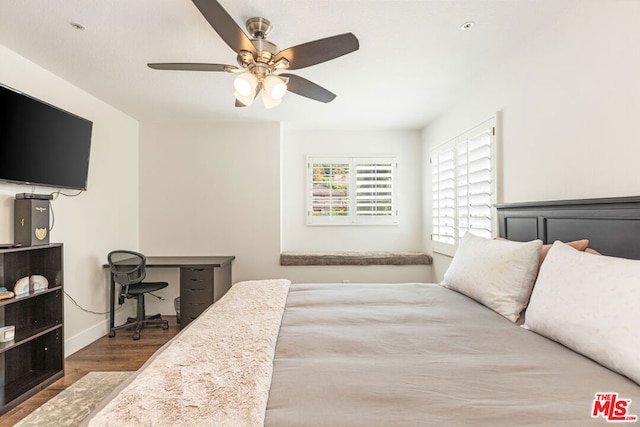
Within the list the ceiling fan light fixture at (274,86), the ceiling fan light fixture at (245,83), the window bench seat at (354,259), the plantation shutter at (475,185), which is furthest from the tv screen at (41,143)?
the plantation shutter at (475,185)

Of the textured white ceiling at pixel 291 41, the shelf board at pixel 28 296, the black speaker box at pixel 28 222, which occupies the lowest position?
the shelf board at pixel 28 296

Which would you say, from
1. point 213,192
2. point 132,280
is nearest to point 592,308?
point 132,280

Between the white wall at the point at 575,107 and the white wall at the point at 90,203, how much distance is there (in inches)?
146

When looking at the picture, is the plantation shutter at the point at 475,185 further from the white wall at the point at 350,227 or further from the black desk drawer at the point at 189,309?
the black desk drawer at the point at 189,309

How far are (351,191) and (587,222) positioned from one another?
3.00 metres

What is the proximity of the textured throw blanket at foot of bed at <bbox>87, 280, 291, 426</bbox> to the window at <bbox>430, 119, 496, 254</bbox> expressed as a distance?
216cm

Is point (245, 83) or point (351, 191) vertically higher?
point (245, 83)

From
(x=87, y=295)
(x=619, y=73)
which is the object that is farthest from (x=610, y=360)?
(x=87, y=295)

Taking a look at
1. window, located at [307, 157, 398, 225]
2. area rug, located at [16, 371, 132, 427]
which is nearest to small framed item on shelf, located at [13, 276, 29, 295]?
area rug, located at [16, 371, 132, 427]

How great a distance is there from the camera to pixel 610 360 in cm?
103

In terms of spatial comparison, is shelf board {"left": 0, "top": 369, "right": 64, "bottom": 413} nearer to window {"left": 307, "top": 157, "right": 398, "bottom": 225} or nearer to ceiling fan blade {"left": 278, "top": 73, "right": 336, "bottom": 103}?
ceiling fan blade {"left": 278, "top": 73, "right": 336, "bottom": 103}

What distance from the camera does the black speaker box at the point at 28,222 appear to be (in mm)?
2242

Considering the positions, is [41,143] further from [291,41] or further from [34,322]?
[291,41]

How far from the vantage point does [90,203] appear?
10.3 ft
